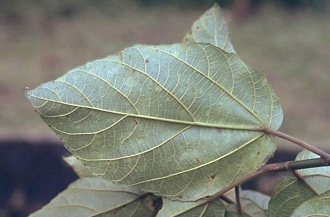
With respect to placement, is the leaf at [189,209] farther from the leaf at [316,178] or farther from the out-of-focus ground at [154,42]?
the out-of-focus ground at [154,42]

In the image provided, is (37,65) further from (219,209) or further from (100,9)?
(219,209)

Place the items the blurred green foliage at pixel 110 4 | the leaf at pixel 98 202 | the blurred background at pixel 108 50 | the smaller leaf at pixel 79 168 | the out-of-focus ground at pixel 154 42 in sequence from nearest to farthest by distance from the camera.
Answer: the leaf at pixel 98 202 < the smaller leaf at pixel 79 168 < the blurred background at pixel 108 50 < the out-of-focus ground at pixel 154 42 < the blurred green foliage at pixel 110 4

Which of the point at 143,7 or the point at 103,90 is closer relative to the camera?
the point at 103,90

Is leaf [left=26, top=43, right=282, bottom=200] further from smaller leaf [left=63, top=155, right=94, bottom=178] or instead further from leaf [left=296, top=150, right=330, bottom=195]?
smaller leaf [left=63, top=155, right=94, bottom=178]

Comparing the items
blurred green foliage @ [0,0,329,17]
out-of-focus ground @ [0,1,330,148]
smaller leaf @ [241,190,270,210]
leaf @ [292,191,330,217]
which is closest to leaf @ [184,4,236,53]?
smaller leaf @ [241,190,270,210]

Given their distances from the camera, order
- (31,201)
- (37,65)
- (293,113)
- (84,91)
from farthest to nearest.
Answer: (37,65), (293,113), (31,201), (84,91)

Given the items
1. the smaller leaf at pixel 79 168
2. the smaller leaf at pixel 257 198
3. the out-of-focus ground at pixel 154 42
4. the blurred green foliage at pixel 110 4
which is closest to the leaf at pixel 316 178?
the smaller leaf at pixel 257 198

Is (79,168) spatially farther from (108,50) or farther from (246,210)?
(108,50)

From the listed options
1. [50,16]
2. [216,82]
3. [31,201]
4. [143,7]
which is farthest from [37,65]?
[216,82]
